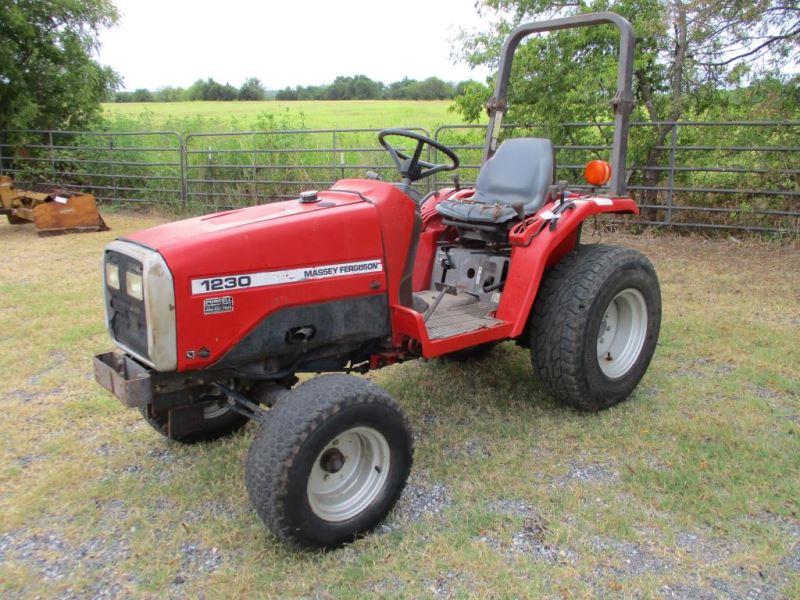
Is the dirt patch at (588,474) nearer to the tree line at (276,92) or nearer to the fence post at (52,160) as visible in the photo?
the fence post at (52,160)

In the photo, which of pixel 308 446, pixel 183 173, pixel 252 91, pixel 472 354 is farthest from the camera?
pixel 252 91

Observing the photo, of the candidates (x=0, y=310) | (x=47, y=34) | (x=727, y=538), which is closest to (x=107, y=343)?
(x=0, y=310)

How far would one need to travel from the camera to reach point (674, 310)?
17.6 feet

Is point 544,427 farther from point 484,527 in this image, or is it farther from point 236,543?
point 236,543

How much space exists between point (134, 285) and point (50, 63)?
465 inches

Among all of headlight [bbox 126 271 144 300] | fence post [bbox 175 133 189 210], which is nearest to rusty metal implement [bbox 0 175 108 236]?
fence post [bbox 175 133 189 210]

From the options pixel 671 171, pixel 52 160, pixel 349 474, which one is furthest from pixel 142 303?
pixel 52 160

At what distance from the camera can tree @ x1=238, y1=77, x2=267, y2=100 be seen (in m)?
48.9

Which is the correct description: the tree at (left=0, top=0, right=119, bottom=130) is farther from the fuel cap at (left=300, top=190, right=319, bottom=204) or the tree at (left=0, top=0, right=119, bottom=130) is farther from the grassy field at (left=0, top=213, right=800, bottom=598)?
the fuel cap at (left=300, top=190, right=319, bottom=204)

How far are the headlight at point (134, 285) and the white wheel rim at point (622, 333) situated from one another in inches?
93.5

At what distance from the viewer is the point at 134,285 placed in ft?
8.20

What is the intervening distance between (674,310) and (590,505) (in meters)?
3.06

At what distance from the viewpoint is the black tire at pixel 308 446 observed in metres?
2.34

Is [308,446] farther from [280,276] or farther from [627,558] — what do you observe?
[627,558]
